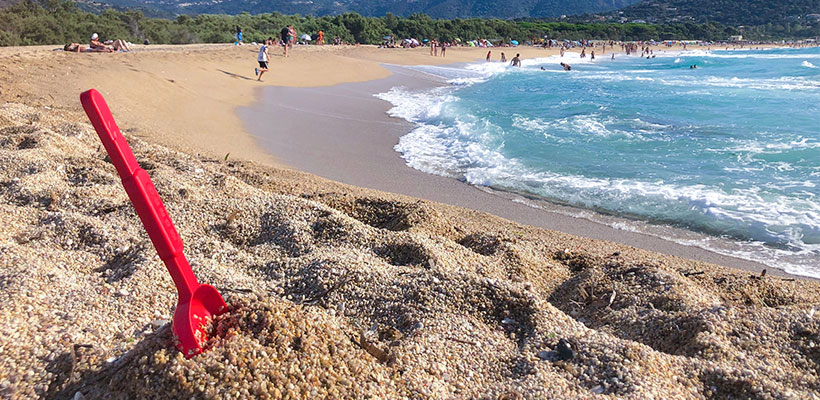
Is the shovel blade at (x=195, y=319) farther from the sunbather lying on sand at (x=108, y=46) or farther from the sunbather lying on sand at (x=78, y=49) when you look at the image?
the sunbather lying on sand at (x=108, y=46)

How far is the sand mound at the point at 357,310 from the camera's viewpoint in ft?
6.82

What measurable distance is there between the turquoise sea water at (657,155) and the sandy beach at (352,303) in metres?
1.22

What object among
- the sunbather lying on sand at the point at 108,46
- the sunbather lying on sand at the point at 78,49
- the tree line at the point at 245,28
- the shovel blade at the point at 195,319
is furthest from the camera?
the tree line at the point at 245,28

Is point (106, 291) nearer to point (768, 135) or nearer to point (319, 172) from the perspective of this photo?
point (319, 172)

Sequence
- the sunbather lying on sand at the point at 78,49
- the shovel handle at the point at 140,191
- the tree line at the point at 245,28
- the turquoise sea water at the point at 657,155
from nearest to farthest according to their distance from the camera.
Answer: the shovel handle at the point at 140,191 → the turquoise sea water at the point at 657,155 → the sunbather lying on sand at the point at 78,49 → the tree line at the point at 245,28

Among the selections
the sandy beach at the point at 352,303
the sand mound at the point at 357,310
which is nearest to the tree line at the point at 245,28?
the sandy beach at the point at 352,303

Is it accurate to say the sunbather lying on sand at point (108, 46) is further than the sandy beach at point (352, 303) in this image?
Yes

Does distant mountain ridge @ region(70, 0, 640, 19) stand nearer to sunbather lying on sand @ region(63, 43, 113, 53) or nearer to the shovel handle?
sunbather lying on sand @ region(63, 43, 113, 53)

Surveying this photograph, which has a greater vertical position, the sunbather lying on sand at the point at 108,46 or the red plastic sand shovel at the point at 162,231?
the sunbather lying on sand at the point at 108,46

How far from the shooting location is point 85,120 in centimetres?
855

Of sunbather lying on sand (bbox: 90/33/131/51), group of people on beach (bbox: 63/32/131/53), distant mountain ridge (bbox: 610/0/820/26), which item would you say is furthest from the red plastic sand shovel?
distant mountain ridge (bbox: 610/0/820/26)

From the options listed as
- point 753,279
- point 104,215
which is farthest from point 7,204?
point 753,279

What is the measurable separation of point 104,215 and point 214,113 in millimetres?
8111

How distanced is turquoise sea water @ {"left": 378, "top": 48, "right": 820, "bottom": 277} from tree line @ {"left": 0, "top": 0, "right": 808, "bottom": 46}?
56.7 ft
